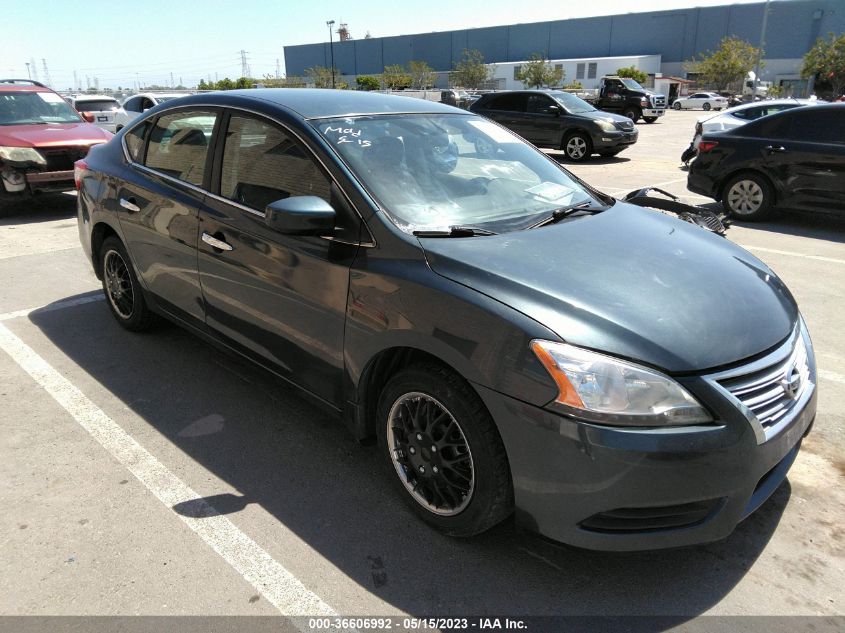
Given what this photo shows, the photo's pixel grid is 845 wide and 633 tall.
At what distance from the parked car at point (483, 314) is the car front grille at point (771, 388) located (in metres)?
0.01

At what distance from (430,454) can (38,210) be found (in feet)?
31.5

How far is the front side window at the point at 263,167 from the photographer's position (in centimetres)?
301

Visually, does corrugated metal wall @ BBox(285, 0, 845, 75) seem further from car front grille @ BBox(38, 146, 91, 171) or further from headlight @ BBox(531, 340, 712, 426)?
headlight @ BBox(531, 340, 712, 426)

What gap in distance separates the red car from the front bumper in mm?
8989

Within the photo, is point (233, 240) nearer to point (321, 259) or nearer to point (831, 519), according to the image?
point (321, 259)

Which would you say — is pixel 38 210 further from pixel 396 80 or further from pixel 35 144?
pixel 396 80

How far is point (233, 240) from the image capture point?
3.30m

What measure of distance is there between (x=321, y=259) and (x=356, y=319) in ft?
1.14


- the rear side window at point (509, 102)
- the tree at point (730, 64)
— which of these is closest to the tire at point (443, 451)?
the rear side window at point (509, 102)

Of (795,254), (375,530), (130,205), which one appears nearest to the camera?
(375,530)

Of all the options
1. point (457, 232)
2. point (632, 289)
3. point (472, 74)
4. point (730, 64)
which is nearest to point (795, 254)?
point (632, 289)

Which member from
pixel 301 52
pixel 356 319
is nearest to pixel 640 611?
pixel 356 319

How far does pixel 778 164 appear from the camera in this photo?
808 centimetres


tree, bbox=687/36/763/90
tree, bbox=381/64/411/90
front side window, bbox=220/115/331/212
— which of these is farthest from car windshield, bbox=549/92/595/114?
tree, bbox=381/64/411/90
